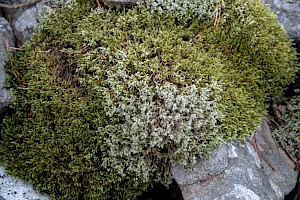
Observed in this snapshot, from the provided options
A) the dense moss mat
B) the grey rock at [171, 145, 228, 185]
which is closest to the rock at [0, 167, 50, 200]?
the dense moss mat

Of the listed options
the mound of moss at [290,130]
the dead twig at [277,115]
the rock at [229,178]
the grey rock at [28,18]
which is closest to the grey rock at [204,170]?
the rock at [229,178]

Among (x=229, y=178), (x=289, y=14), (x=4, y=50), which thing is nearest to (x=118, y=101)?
(x=229, y=178)

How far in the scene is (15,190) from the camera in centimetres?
215

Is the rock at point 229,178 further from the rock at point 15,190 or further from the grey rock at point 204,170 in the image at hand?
the rock at point 15,190

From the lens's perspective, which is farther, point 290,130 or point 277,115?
point 277,115

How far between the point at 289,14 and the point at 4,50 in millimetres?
2206

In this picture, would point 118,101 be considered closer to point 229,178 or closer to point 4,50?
point 229,178

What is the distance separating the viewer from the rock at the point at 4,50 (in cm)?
227

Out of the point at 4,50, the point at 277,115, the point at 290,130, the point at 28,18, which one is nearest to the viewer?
the point at 4,50

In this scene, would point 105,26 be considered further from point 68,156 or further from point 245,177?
point 245,177

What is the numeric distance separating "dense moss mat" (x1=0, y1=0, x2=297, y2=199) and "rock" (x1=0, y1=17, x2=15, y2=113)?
55 mm

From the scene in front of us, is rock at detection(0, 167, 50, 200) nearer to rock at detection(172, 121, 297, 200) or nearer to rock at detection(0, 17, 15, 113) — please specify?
rock at detection(0, 17, 15, 113)

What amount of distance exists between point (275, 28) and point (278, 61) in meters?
0.25

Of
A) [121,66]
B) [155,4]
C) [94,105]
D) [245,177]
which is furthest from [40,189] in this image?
[155,4]
